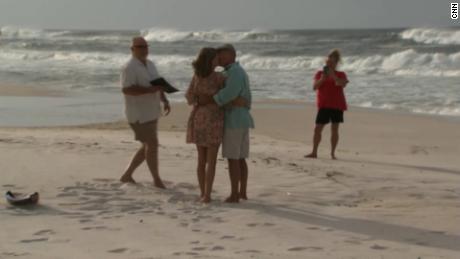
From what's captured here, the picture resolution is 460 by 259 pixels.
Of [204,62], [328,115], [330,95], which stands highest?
[204,62]

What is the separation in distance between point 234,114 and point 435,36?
43.1 metres

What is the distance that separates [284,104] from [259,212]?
35.7 feet

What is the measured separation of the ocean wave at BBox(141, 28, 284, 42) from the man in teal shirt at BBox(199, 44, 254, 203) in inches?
1935

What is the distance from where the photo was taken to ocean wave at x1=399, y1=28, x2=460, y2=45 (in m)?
44.6

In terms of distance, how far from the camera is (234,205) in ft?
20.4

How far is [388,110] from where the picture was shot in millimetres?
15773

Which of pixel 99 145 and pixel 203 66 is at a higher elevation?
pixel 203 66

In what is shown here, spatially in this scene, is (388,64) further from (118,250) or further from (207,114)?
(118,250)

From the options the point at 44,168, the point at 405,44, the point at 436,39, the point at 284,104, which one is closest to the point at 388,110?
the point at 284,104

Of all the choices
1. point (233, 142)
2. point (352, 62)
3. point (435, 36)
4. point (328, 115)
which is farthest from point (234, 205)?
point (435, 36)

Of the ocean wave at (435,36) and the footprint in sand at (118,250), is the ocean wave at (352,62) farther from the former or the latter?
the footprint in sand at (118,250)

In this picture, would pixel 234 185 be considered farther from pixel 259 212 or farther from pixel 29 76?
pixel 29 76

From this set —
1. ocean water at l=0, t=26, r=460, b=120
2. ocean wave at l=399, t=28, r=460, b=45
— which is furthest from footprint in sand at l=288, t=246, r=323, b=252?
ocean wave at l=399, t=28, r=460, b=45

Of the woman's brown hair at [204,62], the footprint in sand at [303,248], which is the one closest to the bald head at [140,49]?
the woman's brown hair at [204,62]
